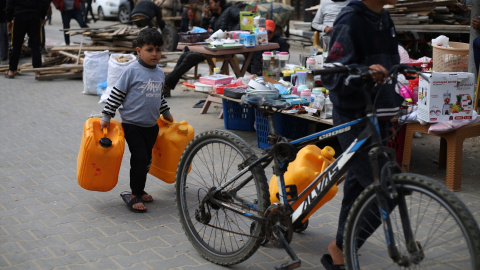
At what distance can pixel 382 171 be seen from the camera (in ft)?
10.3

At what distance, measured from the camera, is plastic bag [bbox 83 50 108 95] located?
35.0ft

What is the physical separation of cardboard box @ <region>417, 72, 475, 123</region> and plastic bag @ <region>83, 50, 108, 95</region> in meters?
6.51

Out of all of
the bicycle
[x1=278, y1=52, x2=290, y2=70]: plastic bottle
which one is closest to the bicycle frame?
the bicycle

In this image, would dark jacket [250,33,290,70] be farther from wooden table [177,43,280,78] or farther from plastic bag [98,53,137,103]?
plastic bag [98,53,137,103]

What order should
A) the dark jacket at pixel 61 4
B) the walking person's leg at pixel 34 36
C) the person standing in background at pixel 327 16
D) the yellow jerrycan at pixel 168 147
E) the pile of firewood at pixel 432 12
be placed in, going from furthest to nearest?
the dark jacket at pixel 61 4 → the walking person's leg at pixel 34 36 → the pile of firewood at pixel 432 12 → the person standing in background at pixel 327 16 → the yellow jerrycan at pixel 168 147

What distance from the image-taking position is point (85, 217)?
5.06 meters

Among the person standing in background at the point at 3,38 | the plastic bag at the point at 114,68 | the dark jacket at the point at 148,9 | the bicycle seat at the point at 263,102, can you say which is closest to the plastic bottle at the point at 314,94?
the bicycle seat at the point at 263,102

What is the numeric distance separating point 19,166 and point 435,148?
458 cm

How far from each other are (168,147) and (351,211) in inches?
97.1

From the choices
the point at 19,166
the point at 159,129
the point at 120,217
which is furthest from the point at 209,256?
the point at 19,166

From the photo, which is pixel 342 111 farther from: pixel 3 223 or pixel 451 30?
pixel 451 30

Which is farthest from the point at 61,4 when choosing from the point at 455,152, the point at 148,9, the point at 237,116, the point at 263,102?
the point at 263,102

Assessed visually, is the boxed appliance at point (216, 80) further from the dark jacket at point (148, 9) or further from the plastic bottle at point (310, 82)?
the dark jacket at point (148, 9)

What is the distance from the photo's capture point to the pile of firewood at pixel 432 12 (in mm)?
10445
